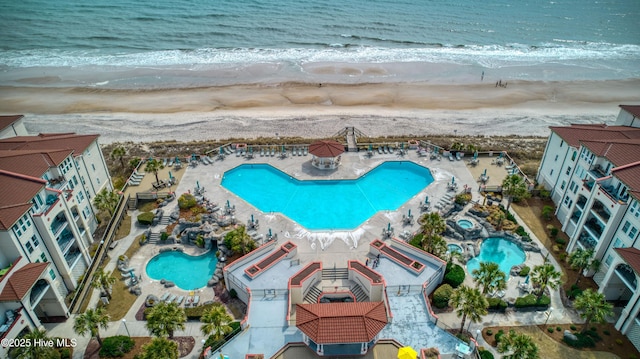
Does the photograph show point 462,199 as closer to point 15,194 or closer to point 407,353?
point 407,353

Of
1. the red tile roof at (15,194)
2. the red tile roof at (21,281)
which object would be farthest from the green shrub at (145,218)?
A: the red tile roof at (21,281)

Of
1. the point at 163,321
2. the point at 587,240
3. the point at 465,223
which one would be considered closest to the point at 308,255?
the point at 163,321

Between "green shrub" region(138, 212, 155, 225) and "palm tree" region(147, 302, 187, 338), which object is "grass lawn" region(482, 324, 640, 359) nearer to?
"palm tree" region(147, 302, 187, 338)

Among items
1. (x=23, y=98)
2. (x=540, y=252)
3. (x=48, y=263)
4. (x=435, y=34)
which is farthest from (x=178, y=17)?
(x=540, y=252)

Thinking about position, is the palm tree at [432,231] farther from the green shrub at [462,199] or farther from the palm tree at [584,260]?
the palm tree at [584,260]

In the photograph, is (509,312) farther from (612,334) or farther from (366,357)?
(366,357)

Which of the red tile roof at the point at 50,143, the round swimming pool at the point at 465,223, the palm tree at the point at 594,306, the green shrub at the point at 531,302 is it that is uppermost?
the red tile roof at the point at 50,143
